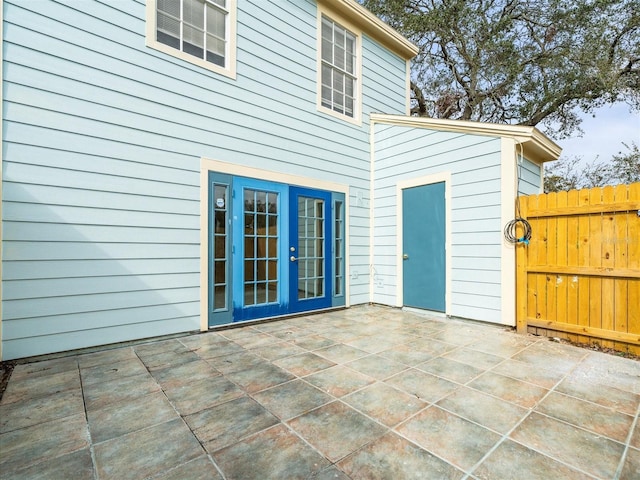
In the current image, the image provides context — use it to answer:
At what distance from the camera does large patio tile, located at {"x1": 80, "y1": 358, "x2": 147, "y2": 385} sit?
2.38m

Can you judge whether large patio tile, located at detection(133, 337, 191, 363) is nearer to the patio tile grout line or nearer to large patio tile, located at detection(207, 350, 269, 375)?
large patio tile, located at detection(207, 350, 269, 375)

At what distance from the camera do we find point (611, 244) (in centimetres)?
311

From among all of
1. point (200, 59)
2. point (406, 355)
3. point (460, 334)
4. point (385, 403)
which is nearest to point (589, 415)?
point (385, 403)

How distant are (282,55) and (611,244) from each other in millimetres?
4570

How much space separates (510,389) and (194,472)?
82.9 inches

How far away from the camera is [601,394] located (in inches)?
84.7

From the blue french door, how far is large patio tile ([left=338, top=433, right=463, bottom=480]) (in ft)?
8.69

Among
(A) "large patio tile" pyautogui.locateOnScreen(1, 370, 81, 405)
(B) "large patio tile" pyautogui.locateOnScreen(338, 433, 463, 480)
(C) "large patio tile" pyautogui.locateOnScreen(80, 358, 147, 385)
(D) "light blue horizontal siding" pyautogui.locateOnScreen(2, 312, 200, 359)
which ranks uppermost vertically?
(D) "light blue horizontal siding" pyautogui.locateOnScreen(2, 312, 200, 359)

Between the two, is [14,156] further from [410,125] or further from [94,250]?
[410,125]

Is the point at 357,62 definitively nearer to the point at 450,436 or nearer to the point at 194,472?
the point at 450,436

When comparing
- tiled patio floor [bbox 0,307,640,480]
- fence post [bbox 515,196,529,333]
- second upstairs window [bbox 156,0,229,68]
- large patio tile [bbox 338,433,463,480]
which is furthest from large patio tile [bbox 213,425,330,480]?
second upstairs window [bbox 156,0,229,68]

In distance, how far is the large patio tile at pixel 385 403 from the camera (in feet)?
6.05

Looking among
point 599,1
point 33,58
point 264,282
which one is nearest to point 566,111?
point 599,1

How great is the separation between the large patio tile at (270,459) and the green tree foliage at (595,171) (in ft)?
42.4
